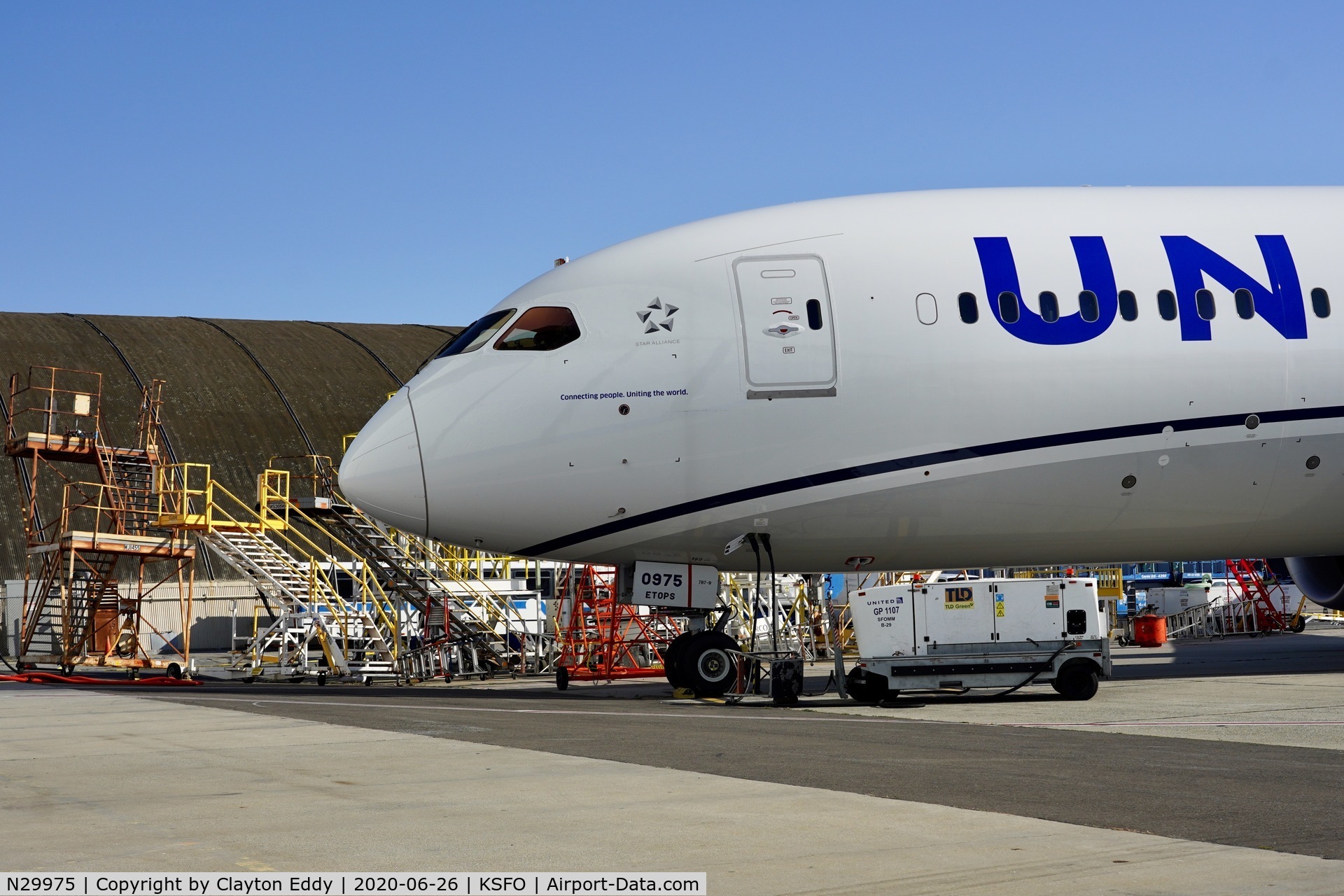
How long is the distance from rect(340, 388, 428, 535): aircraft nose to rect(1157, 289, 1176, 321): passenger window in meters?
9.15

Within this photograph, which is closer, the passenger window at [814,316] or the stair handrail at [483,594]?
the passenger window at [814,316]

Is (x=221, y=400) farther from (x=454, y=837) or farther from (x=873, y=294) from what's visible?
(x=454, y=837)

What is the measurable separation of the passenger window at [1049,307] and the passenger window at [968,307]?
787 mm

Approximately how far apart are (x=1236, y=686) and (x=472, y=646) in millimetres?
15126

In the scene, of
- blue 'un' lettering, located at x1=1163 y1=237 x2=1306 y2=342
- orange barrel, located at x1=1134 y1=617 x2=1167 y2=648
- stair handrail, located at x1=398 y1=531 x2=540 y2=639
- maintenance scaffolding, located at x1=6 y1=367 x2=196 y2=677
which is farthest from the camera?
orange barrel, located at x1=1134 y1=617 x2=1167 y2=648

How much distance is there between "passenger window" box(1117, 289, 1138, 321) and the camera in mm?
15578

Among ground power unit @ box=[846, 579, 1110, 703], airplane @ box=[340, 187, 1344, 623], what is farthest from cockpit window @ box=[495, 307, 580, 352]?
ground power unit @ box=[846, 579, 1110, 703]

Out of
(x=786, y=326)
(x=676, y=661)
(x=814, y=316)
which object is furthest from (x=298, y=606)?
(x=814, y=316)

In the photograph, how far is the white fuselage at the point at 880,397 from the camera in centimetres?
1526

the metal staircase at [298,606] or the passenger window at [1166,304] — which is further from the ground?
the passenger window at [1166,304]

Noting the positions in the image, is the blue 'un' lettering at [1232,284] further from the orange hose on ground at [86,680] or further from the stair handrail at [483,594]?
the orange hose on ground at [86,680]

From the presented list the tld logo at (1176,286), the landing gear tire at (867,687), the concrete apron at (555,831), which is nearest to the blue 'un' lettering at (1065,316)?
the tld logo at (1176,286)

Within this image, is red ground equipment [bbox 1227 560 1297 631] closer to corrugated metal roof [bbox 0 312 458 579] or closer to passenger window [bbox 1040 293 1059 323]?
passenger window [bbox 1040 293 1059 323]

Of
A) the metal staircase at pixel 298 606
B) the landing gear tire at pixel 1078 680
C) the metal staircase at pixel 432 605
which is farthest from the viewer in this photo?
the metal staircase at pixel 298 606
